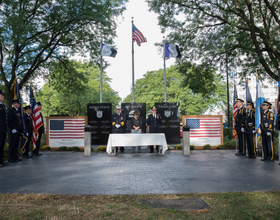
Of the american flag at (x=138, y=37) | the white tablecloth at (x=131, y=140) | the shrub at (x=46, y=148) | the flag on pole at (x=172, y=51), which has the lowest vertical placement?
the shrub at (x=46, y=148)

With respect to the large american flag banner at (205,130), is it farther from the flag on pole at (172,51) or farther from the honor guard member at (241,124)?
the flag on pole at (172,51)

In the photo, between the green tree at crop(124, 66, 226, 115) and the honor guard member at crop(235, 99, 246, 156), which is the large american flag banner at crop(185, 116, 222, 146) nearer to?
the honor guard member at crop(235, 99, 246, 156)

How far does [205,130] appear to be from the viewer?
14.6m

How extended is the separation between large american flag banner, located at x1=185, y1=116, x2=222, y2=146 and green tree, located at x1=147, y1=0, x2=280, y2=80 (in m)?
4.28

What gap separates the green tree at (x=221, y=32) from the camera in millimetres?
14875

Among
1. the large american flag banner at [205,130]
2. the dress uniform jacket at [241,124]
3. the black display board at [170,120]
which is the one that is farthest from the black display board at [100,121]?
the dress uniform jacket at [241,124]

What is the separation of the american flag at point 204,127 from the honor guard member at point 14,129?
877cm

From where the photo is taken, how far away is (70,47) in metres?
19.6

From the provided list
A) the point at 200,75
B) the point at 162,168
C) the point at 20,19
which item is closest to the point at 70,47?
the point at 20,19

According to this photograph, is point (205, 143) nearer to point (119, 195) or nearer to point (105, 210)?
point (119, 195)

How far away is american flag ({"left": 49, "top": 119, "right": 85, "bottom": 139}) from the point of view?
14508 mm

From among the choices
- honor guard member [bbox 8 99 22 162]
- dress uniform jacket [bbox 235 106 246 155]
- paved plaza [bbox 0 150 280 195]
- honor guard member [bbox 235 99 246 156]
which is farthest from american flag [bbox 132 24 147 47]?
paved plaza [bbox 0 150 280 195]

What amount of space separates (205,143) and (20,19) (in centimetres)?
1219

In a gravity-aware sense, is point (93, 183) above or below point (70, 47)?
below
